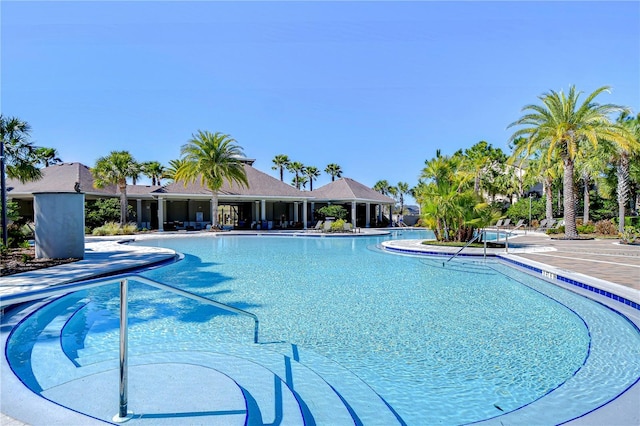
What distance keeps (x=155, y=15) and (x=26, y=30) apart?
3.62 m

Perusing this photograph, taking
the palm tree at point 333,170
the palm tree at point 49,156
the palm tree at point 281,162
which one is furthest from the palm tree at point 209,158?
the palm tree at point 333,170

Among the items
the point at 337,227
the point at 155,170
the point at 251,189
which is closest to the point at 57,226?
the point at 337,227

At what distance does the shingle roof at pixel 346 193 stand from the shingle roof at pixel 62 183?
18.5 meters

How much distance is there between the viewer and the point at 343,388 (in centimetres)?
343

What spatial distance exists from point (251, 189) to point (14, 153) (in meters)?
19.7

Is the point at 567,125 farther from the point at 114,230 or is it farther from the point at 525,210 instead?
the point at 114,230

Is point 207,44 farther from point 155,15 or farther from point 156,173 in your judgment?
point 156,173

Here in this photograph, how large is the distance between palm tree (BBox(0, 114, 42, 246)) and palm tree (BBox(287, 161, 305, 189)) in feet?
118

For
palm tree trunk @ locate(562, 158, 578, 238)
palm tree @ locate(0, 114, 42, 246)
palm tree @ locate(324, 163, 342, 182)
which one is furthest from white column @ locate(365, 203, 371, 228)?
palm tree @ locate(0, 114, 42, 246)

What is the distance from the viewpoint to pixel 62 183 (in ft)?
88.4

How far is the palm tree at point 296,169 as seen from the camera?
47.5 metres

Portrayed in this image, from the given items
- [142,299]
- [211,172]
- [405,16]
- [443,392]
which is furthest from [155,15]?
[211,172]

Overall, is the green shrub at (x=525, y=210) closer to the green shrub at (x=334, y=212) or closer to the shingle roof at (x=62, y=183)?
the green shrub at (x=334, y=212)

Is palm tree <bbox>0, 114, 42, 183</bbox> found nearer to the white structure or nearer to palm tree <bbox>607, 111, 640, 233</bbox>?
the white structure
